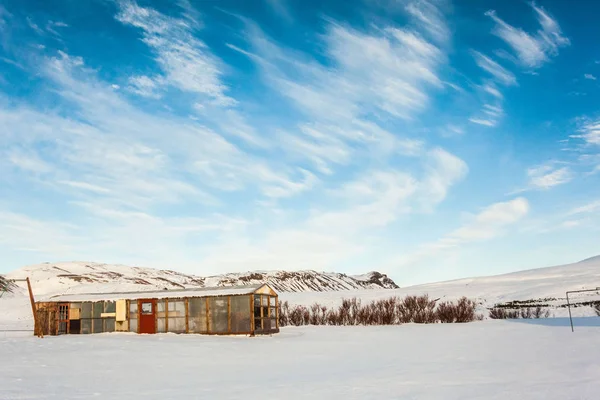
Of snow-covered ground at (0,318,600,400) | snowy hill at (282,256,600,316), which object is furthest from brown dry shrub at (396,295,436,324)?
snow-covered ground at (0,318,600,400)

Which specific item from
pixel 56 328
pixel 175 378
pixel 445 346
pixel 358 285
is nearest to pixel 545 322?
pixel 445 346

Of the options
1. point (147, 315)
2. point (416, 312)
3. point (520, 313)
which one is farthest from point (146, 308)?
point (520, 313)

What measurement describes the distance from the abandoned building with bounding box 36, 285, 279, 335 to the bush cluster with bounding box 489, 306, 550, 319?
15945 mm

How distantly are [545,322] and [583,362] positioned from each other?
18.1 meters

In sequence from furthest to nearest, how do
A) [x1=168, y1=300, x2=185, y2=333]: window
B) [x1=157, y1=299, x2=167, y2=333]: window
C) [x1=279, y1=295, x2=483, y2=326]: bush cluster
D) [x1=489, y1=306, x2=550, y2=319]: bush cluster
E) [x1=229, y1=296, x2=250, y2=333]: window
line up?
1. [x1=279, y1=295, x2=483, y2=326]: bush cluster
2. [x1=489, y1=306, x2=550, y2=319]: bush cluster
3. [x1=157, y1=299, x2=167, y2=333]: window
4. [x1=168, y1=300, x2=185, y2=333]: window
5. [x1=229, y1=296, x2=250, y2=333]: window

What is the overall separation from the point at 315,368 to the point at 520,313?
27457 mm

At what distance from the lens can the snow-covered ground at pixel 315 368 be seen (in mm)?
11328

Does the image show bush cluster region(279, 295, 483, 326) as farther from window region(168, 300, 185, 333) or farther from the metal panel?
the metal panel

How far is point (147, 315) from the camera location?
32.4m

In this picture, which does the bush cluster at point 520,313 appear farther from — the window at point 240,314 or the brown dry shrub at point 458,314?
the window at point 240,314

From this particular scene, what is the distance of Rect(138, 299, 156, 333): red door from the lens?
3219 cm

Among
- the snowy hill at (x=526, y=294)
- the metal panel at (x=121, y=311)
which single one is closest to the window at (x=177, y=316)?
the metal panel at (x=121, y=311)

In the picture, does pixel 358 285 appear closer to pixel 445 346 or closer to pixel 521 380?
pixel 445 346

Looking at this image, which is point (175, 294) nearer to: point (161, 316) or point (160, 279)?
point (161, 316)
